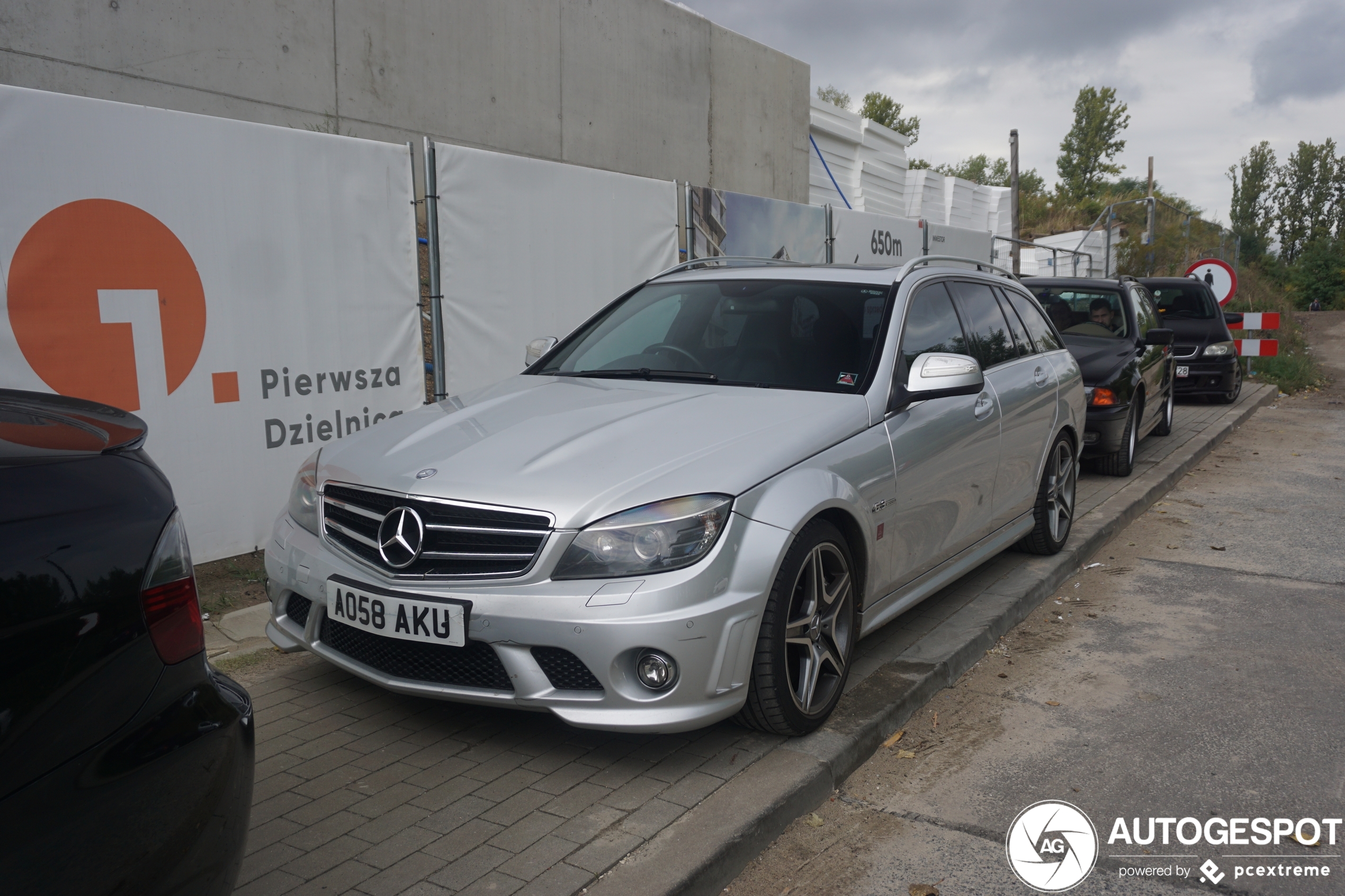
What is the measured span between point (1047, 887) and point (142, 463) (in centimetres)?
255

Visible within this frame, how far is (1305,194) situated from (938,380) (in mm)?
84347

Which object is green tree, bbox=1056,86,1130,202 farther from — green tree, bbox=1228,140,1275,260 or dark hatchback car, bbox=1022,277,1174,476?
dark hatchback car, bbox=1022,277,1174,476

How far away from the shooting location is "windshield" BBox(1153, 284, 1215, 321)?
47.4 feet

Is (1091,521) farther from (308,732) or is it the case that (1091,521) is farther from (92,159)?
(92,159)

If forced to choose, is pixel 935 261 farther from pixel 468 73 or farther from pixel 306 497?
pixel 468 73

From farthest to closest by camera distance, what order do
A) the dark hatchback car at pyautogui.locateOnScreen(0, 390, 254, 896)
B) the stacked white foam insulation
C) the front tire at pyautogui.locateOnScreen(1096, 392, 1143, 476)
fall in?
1. the stacked white foam insulation
2. the front tire at pyautogui.locateOnScreen(1096, 392, 1143, 476)
3. the dark hatchback car at pyautogui.locateOnScreen(0, 390, 254, 896)

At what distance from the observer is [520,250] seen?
7305 mm

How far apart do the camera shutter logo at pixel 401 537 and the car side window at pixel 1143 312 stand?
8345mm

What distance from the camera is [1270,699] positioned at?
4168 mm

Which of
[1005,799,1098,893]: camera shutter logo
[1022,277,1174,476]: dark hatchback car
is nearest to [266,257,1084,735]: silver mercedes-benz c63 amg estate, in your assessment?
[1005,799,1098,893]: camera shutter logo

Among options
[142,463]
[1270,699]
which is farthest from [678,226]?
[142,463]

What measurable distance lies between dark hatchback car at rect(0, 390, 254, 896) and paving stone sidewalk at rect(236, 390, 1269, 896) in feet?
2.46

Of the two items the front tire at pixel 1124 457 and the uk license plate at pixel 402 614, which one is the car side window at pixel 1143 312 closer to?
the front tire at pixel 1124 457

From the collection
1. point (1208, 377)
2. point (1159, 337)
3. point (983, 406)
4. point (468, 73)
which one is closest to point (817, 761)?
point (983, 406)
